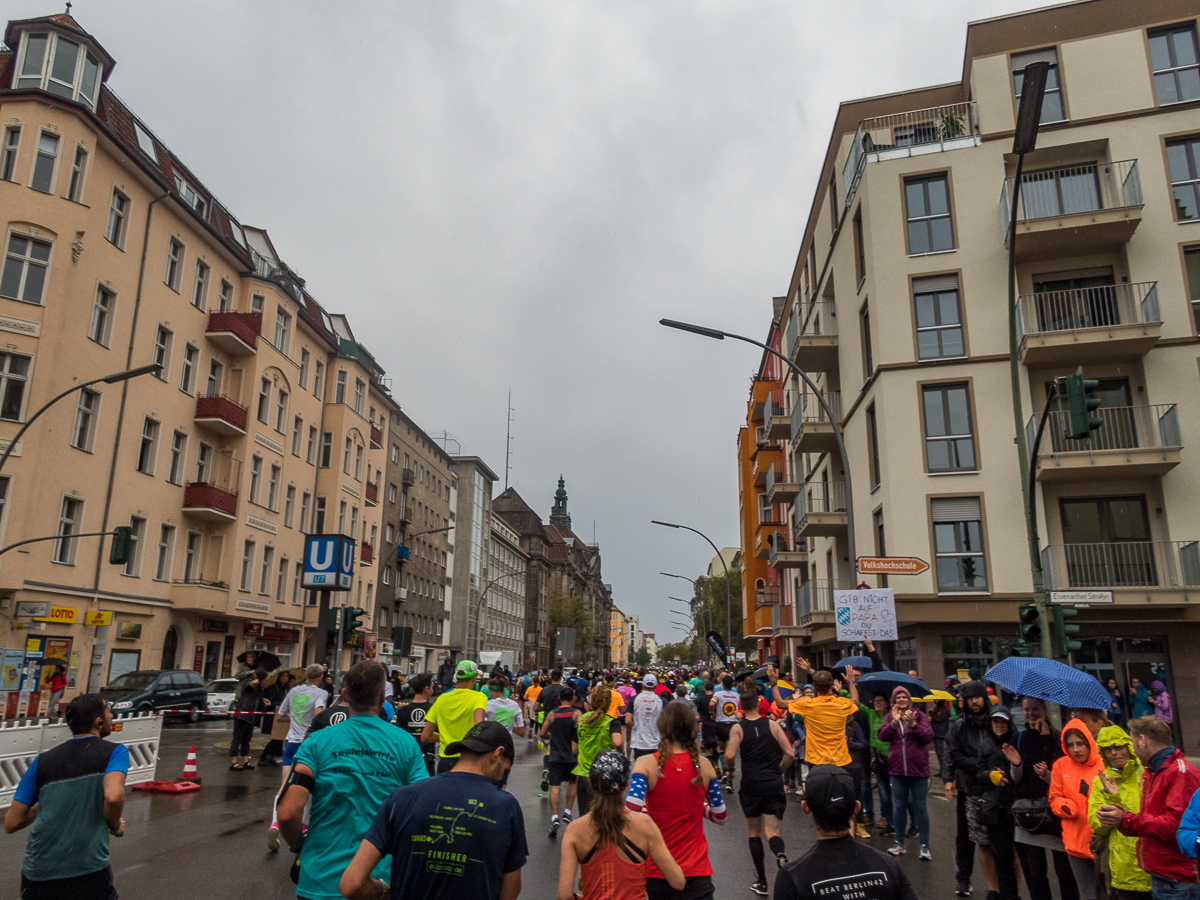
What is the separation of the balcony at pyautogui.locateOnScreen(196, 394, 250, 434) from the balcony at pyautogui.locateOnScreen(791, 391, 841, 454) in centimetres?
2107

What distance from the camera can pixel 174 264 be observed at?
3105 centimetres

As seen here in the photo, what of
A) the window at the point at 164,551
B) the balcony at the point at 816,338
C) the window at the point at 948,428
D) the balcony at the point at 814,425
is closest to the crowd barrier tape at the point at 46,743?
the window at the point at 164,551

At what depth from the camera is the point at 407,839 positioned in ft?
11.4

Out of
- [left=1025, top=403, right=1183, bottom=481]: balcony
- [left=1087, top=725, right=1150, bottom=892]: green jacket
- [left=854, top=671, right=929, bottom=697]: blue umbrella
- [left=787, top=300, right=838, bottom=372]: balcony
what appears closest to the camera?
[left=1087, top=725, right=1150, bottom=892]: green jacket

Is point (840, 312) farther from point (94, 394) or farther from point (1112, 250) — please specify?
point (94, 394)

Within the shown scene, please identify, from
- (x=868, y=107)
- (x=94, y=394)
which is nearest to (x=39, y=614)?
(x=94, y=394)

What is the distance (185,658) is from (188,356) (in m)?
11.0

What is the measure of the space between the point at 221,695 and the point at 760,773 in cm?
2512

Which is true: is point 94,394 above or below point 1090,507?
above

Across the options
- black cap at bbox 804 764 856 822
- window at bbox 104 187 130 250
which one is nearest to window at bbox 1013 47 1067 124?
black cap at bbox 804 764 856 822

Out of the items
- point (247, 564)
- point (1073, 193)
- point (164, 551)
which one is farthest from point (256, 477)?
point (1073, 193)

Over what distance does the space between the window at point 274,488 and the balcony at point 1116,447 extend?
30.1 metres

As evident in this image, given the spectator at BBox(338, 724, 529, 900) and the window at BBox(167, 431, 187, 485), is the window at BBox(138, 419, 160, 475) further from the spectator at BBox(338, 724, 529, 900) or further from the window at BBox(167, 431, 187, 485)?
the spectator at BBox(338, 724, 529, 900)

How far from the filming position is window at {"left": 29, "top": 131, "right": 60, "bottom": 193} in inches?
966
